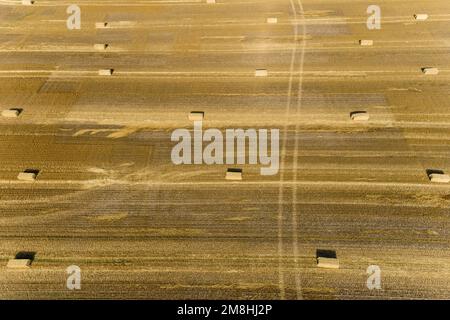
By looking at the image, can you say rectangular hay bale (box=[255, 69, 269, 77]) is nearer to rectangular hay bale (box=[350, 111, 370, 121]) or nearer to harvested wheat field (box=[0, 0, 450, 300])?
harvested wheat field (box=[0, 0, 450, 300])

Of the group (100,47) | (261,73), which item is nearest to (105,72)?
(100,47)

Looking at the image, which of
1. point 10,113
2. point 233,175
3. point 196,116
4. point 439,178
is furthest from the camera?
point 10,113

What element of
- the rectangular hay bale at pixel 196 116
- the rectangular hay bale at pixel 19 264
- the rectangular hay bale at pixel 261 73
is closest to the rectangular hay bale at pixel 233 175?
the rectangular hay bale at pixel 196 116

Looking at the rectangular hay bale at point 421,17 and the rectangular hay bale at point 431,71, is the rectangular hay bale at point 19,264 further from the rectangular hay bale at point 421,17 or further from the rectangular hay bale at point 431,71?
the rectangular hay bale at point 421,17

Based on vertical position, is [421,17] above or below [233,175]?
above

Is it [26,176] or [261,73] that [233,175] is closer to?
[261,73]

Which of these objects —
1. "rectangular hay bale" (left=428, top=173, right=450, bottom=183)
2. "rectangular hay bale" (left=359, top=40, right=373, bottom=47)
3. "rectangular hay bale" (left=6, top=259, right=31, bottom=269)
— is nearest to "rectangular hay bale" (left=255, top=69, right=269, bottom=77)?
"rectangular hay bale" (left=359, top=40, right=373, bottom=47)

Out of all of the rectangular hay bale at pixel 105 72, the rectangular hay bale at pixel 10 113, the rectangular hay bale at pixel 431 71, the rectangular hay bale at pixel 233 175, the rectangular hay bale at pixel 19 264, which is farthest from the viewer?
the rectangular hay bale at pixel 105 72

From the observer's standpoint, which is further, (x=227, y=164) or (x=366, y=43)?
(x=366, y=43)

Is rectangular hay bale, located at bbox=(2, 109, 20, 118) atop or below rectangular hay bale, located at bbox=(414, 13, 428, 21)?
below
